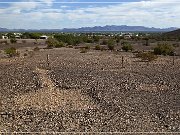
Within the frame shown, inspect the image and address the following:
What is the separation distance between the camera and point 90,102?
18.3m

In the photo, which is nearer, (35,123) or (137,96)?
(35,123)

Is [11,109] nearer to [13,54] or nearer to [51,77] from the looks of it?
[51,77]

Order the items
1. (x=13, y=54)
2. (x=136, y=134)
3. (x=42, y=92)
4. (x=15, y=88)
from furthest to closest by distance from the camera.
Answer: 1. (x=13, y=54)
2. (x=15, y=88)
3. (x=42, y=92)
4. (x=136, y=134)

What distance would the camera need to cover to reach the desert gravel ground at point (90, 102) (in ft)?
45.6

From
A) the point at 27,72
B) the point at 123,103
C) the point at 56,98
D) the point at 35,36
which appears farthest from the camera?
the point at 35,36

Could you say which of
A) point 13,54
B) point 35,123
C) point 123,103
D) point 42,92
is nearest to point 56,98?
point 42,92

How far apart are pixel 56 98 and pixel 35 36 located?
123 m

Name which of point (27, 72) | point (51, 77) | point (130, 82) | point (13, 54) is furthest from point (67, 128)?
point (13, 54)

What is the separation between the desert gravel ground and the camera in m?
13.9

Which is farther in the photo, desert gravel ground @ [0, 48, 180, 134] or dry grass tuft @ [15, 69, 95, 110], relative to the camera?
dry grass tuft @ [15, 69, 95, 110]

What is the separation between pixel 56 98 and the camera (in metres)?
19.2

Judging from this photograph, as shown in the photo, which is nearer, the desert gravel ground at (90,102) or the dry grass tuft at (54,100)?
the desert gravel ground at (90,102)

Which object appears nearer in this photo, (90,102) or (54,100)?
(90,102)

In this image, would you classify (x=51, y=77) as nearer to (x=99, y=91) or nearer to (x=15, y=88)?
(x=15, y=88)
